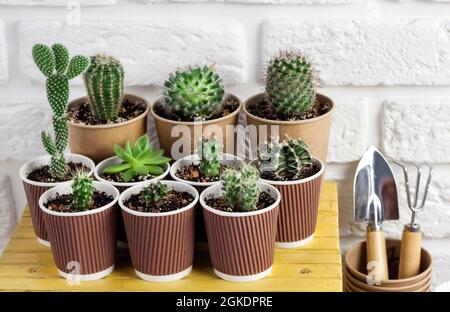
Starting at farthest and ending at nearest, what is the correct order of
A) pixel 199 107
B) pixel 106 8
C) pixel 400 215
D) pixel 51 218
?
pixel 400 215 → pixel 106 8 → pixel 199 107 → pixel 51 218

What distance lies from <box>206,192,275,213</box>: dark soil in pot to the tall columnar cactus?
0.80 ft

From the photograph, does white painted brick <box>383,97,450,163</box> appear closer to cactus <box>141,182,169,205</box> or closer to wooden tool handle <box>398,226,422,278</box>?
wooden tool handle <box>398,226,422,278</box>

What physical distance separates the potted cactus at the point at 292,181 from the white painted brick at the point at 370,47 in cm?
22

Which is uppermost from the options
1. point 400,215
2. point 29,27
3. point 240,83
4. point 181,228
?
point 29,27

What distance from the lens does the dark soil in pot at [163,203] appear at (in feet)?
3.73

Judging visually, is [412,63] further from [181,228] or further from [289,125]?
[181,228]

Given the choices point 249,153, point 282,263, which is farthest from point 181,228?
point 249,153

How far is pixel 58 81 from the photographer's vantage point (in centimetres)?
120

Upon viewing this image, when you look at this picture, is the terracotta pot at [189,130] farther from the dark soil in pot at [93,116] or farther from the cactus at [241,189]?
the cactus at [241,189]

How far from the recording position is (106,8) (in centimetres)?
137

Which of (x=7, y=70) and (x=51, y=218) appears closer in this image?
(x=51, y=218)

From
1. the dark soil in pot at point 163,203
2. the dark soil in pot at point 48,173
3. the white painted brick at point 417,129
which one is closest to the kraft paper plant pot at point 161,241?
the dark soil in pot at point 163,203

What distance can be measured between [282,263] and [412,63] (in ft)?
1.44

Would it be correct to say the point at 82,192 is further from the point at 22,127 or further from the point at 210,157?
the point at 22,127
